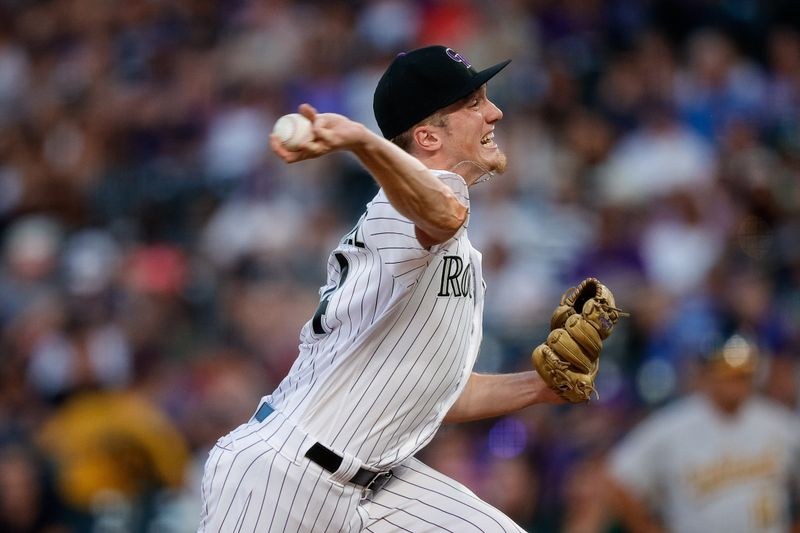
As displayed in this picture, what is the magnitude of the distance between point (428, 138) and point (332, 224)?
5.48 meters

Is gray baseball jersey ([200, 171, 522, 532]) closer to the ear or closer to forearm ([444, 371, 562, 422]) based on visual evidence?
the ear

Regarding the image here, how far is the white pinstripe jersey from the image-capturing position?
153 inches

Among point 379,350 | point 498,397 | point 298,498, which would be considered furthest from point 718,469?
point 298,498

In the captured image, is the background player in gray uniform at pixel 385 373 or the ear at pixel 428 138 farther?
the ear at pixel 428 138

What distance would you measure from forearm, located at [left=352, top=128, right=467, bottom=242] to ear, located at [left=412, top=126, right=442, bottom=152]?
0.51 m

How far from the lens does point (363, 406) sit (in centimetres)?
391

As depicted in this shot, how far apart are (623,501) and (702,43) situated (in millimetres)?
4416

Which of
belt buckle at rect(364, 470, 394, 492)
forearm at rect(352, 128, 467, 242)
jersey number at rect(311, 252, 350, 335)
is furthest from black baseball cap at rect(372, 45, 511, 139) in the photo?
belt buckle at rect(364, 470, 394, 492)

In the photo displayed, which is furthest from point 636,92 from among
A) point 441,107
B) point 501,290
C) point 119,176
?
point 441,107

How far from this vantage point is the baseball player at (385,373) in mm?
3877

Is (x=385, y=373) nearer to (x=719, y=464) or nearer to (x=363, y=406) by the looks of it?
(x=363, y=406)

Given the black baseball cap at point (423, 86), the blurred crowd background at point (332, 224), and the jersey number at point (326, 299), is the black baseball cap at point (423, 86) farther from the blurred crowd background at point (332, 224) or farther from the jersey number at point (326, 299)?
the blurred crowd background at point (332, 224)

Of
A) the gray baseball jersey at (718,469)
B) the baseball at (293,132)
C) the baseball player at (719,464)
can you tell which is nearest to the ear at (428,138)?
the baseball at (293,132)

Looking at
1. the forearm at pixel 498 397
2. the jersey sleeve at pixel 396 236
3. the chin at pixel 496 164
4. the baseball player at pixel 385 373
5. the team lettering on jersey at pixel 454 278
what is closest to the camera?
the jersey sleeve at pixel 396 236
